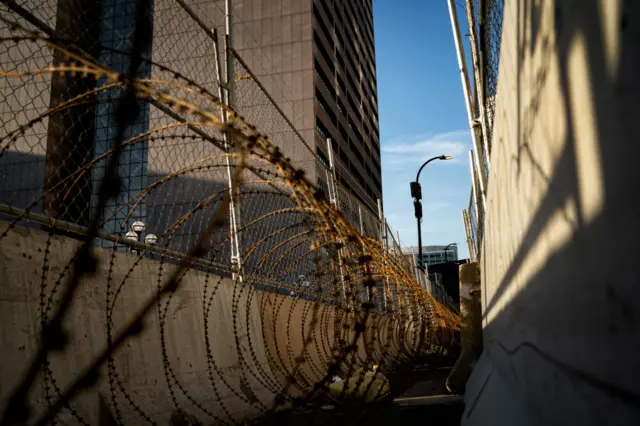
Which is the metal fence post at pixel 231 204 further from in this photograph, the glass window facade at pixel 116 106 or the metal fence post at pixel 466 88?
the metal fence post at pixel 466 88

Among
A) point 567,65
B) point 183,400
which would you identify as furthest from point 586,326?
point 183,400

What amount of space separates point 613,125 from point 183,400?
3.73 m

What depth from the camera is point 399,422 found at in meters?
4.74

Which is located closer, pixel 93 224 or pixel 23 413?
pixel 93 224

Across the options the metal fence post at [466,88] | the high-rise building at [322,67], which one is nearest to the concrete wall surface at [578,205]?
the metal fence post at [466,88]

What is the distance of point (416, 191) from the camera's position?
21062 mm

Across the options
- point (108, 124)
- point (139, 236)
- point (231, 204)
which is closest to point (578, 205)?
point (231, 204)

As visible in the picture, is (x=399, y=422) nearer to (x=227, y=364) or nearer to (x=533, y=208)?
(x=227, y=364)

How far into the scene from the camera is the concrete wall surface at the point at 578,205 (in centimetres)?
87

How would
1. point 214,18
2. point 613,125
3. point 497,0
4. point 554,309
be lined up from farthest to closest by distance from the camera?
point 214,18 → point 497,0 → point 554,309 → point 613,125

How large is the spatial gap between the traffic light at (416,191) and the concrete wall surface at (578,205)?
19.2 m

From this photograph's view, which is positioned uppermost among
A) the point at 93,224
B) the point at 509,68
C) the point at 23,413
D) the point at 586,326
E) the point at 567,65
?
the point at 509,68

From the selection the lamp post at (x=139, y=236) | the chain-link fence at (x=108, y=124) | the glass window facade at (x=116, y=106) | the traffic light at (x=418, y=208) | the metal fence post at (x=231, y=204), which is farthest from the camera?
the traffic light at (x=418, y=208)

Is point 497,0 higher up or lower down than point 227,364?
higher up
